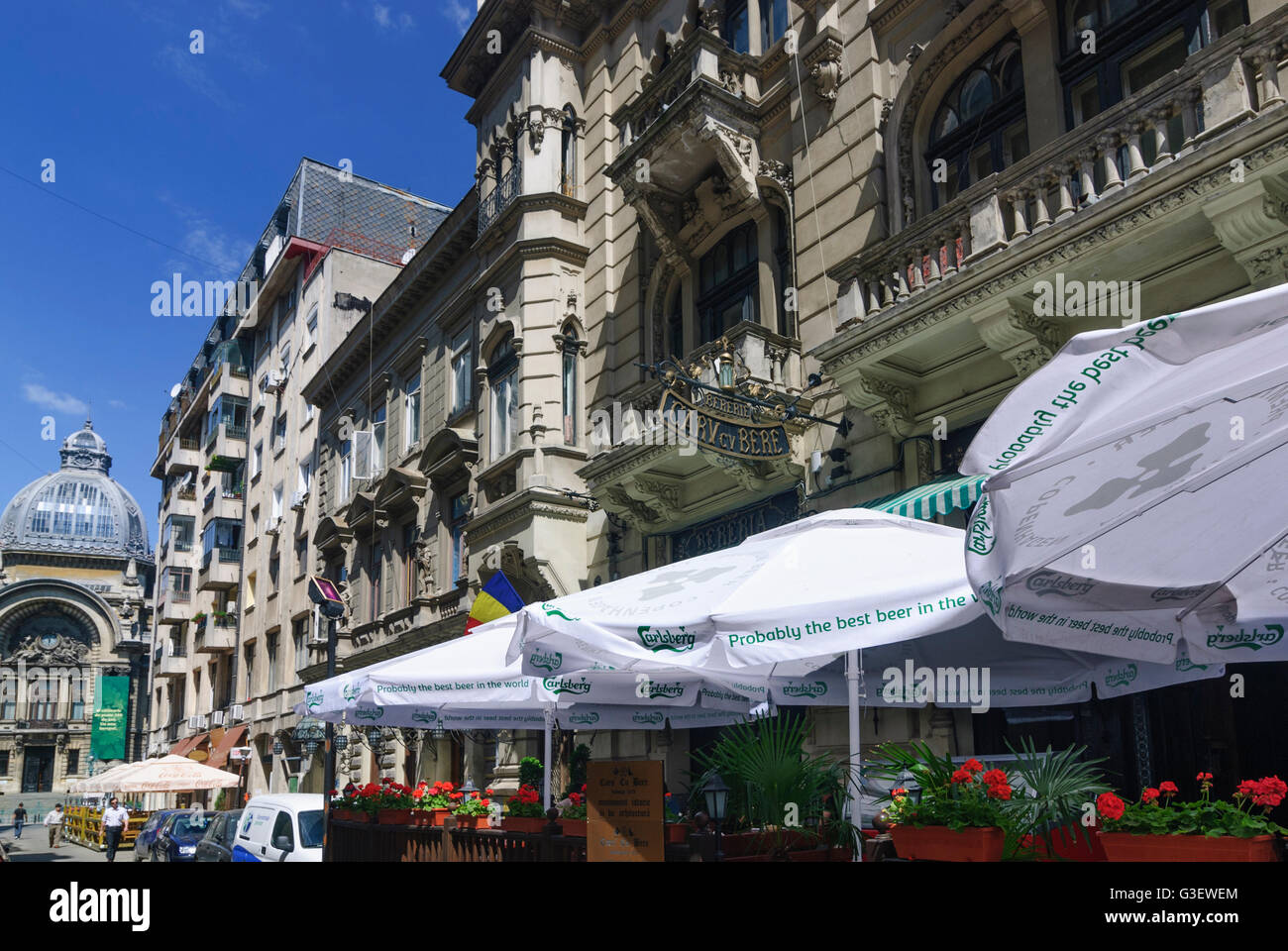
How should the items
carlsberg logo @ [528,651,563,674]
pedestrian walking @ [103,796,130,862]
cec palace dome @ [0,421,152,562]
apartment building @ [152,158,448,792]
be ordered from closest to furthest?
carlsberg logo @ [528,651,563,674]
pedestrian walking @ [103,796,130,862]
apartment building @ [152,158,448,792]
cec palace dome @ [0,421,152,562]

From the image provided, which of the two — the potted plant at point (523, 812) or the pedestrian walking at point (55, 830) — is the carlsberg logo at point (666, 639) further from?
the pedestrian walking at point (55, 830)

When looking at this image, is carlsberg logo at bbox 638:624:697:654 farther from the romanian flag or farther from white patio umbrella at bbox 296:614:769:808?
the romanian flag

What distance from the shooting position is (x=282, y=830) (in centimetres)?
1478

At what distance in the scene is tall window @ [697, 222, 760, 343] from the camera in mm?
16609

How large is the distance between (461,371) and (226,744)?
2472cm

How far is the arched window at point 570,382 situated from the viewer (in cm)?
2000

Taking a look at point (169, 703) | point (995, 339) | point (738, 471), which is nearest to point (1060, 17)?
point (995, 339)

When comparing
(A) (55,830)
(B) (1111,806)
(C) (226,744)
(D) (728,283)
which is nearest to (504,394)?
(D) (728,283)

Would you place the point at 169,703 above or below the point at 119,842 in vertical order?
above

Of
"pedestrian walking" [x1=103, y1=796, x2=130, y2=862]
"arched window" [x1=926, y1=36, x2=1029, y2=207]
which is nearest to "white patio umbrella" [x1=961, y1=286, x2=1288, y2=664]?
"arched window" [x1=926, y1=36, x2=1029, y2=207]

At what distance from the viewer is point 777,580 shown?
22.7 feet
